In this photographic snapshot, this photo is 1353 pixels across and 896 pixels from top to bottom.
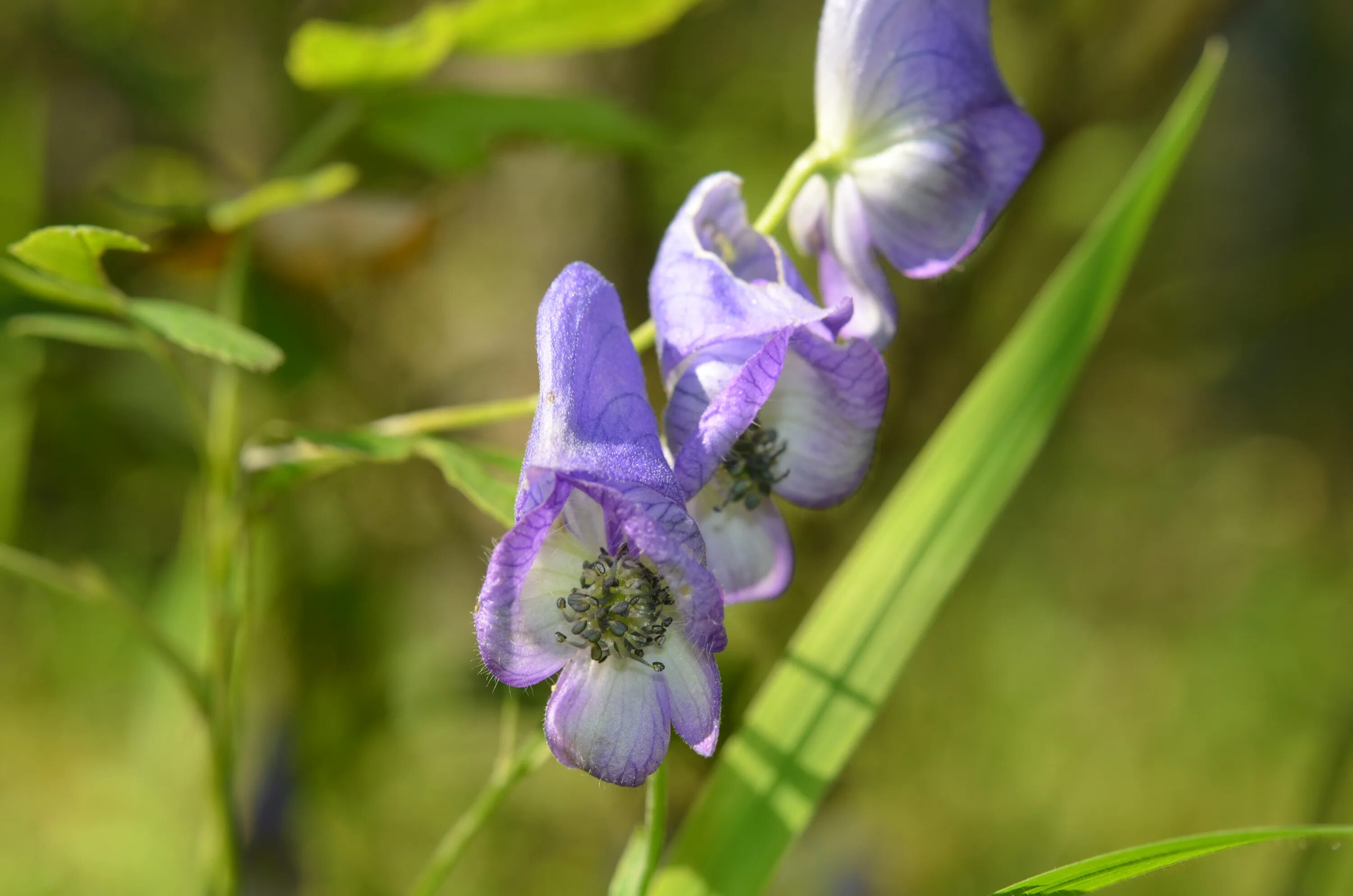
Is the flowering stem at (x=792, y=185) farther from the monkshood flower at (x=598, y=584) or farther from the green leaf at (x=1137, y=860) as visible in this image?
the green leaf at (x=1137, y=860)

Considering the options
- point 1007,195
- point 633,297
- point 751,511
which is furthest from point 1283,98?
point 751,511

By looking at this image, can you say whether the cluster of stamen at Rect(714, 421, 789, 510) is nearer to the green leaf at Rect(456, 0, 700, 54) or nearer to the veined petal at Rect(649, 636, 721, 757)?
the veined petal at Rect(649, 636, 721, 757)

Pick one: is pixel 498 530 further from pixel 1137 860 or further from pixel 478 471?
pixel 1137 860

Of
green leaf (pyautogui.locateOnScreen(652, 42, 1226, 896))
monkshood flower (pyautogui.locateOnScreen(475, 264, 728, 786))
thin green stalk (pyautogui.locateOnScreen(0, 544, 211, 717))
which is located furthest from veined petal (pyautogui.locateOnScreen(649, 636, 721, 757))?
thin green stalk (pyautogui.locateOnScreen(0, 544, 211, 717))

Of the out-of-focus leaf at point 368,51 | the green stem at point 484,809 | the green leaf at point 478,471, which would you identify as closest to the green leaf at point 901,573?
the green stem at point 484,809

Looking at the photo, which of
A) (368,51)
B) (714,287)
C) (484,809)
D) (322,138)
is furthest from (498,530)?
(714,287)

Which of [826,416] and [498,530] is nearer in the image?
[826,416]
